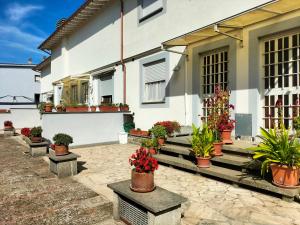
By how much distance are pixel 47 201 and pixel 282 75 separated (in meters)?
6.08

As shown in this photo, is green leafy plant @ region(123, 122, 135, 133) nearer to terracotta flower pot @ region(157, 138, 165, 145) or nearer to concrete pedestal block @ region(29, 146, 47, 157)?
concrete pedestal block @ region(29, 146, 47, 157)

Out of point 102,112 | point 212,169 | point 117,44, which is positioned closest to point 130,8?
point 117,44

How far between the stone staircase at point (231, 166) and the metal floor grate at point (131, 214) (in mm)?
2470

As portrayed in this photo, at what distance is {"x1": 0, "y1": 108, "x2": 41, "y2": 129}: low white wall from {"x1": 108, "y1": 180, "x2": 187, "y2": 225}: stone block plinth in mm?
18892

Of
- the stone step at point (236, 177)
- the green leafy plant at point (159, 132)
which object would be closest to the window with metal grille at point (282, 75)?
the stone step at point (236, 177)

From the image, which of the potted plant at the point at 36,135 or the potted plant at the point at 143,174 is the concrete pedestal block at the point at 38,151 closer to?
the potted plant at the point at 36,135

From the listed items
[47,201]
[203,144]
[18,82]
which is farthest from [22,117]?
[18,82]

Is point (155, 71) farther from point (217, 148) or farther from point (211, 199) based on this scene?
point (211, 199)

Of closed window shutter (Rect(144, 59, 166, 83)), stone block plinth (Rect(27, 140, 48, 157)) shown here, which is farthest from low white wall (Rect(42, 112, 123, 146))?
closed window shutter (Rect(144, 59, 166, 83))

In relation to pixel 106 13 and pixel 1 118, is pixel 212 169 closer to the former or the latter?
pixel 106 13

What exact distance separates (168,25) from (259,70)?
426cm

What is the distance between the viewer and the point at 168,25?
31.7ft

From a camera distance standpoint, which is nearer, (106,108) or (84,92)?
(106,108)

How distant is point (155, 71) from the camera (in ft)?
34.5
